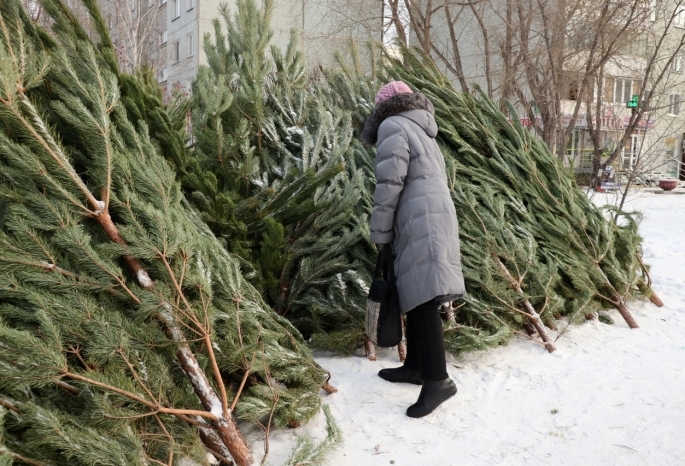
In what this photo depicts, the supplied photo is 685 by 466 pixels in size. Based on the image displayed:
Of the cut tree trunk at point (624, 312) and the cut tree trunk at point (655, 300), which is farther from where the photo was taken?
the cut tree trunk at point (655, 300)

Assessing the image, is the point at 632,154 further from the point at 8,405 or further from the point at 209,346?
the point at 8,405

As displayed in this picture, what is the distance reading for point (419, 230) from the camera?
3.13m

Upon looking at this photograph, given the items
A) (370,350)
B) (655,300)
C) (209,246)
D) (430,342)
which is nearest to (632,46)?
(655,300)

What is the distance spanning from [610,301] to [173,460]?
367 centimetres

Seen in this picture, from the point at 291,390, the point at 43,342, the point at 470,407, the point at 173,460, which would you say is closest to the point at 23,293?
the point at 43,342

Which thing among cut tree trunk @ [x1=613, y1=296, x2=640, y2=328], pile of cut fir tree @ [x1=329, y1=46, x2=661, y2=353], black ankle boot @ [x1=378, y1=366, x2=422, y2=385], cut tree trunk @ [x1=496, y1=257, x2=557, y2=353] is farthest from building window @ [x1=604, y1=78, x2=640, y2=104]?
black ankle boot @ [x1=378, y1=366, x2=422, y2=385]

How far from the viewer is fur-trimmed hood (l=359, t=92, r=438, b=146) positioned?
3324 mm

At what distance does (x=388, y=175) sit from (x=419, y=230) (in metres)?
0.34

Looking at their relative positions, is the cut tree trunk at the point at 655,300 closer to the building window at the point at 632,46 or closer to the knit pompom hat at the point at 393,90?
the knit pompom hat at the point at 393,90

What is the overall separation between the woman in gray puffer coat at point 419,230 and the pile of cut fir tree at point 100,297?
30.0 inches

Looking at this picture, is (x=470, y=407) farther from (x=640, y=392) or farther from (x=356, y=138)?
(x=356, y=138)

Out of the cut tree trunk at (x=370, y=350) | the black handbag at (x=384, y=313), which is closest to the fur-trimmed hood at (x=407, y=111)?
the black handbag at (x=384, y=313)

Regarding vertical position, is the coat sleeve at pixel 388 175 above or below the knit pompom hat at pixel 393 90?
below

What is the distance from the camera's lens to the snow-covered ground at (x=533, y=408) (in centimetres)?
287
